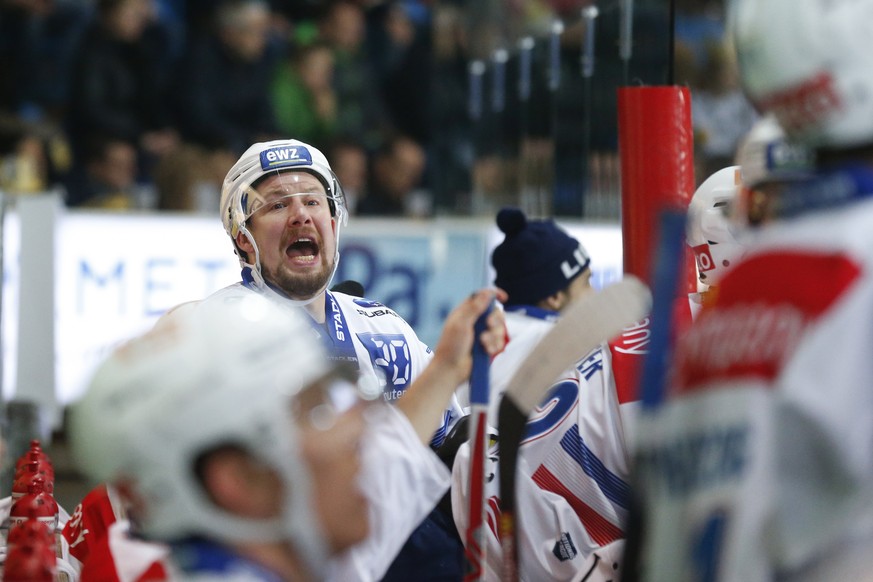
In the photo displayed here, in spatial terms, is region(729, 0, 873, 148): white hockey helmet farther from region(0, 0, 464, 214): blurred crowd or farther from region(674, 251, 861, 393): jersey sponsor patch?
region(0, 0, 464, 214): blurred crowd

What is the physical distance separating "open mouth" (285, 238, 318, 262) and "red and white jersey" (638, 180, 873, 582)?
7.17 feet

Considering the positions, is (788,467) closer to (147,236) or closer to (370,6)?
(147,236)

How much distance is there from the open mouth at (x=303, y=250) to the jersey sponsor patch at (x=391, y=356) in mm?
268

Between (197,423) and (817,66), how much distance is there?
86 centimetres

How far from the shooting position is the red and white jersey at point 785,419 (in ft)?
4.36

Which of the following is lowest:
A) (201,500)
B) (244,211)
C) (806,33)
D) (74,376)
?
(74,376)

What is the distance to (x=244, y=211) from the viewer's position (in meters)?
3.59

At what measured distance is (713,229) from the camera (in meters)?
3.35

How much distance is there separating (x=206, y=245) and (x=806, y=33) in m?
5.44

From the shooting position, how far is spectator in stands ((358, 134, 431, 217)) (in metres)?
9.05

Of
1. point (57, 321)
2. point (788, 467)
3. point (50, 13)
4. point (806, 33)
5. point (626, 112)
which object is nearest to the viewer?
point (788, 467)

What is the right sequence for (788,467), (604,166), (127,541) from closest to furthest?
(788,467) < (127,541) < (604,166)

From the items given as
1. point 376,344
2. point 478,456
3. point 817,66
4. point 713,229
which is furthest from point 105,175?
point 817,66

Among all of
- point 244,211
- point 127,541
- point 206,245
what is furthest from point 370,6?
point 127,541
